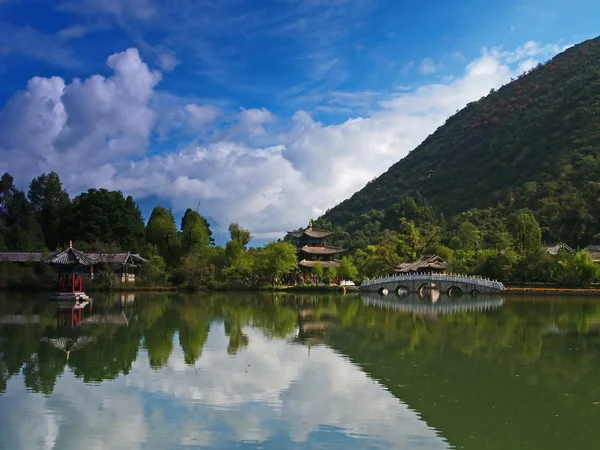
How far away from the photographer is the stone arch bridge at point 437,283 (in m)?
40.8

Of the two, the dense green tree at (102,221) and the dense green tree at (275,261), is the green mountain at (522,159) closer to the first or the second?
the dense green tree at (275,261)

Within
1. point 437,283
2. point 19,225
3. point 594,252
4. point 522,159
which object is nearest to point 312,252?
point 437,283

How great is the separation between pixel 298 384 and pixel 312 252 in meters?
40.7

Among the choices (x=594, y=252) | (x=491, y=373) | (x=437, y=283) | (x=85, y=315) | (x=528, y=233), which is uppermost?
(x=528, y=233)

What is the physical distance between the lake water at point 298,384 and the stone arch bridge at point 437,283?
17797mm

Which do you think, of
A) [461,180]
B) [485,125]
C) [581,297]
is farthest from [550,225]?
[485,125]

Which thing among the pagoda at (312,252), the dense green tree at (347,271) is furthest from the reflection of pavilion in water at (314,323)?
the pagoda at (312,252)

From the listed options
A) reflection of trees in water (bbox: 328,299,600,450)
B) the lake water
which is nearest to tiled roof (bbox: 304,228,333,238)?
reflection of trees in water (bbox: 328,299,600,450)

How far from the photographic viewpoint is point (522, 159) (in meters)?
86.4

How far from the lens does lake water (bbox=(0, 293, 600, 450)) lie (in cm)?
841

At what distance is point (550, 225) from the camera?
6119cm

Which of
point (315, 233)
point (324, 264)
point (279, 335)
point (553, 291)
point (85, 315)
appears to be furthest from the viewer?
point (315, 233)

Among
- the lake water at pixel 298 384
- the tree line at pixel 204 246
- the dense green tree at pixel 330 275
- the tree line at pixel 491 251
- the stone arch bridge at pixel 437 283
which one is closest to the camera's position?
the lake water at pixel 298 384

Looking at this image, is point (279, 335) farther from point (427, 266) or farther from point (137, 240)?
point (137, 240)
